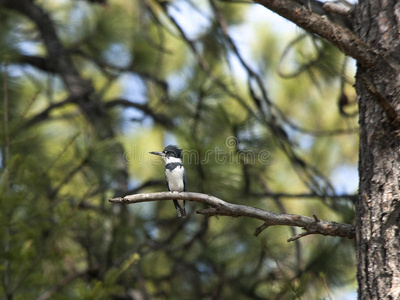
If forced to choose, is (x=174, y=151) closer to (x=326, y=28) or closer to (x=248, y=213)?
(x=248, y=213)

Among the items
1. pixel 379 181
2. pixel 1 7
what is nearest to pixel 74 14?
pixel 1 7

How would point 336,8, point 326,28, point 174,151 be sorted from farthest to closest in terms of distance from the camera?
point 174,151
point 336,8
point 326,28

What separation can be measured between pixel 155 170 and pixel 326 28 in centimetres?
271

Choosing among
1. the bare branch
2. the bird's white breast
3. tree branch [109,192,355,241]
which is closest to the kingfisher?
the bird's white breast

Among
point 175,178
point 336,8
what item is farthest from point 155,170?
point 336,8

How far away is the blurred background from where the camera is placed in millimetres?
3000

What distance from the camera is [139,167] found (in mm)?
6594

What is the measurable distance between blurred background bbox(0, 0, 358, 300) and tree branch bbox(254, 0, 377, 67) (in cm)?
65

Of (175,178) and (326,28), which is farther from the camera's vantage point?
(175,178)

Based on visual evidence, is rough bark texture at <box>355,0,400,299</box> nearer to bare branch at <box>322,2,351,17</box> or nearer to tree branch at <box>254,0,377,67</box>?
tree branch at <box>254,0,377,67</box>

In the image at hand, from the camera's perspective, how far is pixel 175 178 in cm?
324

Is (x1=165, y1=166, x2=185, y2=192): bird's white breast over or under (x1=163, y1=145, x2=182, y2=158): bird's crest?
under

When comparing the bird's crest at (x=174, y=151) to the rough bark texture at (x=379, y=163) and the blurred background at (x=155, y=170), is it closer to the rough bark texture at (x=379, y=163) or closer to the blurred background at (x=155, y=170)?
the blurred background at (x=155, y=170)

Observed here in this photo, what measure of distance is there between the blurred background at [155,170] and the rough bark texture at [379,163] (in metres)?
0.58
